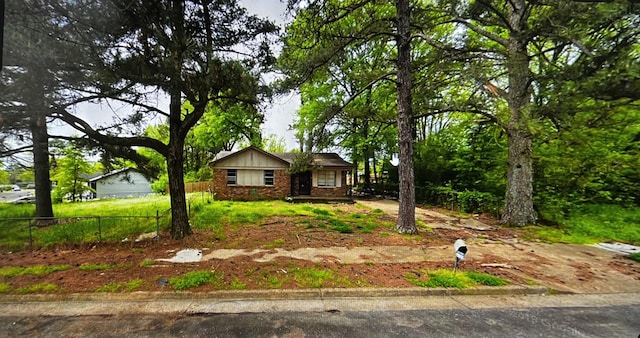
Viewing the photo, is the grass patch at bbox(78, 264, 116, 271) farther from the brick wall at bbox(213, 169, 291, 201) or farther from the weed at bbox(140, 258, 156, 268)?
the brick wall at bbox(213, 169, 291, 201)

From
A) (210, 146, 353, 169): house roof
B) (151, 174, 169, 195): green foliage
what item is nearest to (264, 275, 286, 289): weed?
(210, 146, 353, 169): house roof

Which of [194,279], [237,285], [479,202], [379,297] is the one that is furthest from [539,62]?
[194,279]

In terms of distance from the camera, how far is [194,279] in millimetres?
4457

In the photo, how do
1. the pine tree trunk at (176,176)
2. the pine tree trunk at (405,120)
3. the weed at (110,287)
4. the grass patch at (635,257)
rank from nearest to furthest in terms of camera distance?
the weed at (110,287) → the grass patch at (635,257) → the pine tree trunk at (176,176) → the pine tree trunk at (405,120)

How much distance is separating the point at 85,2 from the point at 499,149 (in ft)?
55.3

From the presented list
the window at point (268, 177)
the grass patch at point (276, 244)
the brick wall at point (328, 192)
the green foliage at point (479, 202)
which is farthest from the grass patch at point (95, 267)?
the brick wall at point (328, 192)

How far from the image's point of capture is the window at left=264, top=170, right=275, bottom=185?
17.8 metres

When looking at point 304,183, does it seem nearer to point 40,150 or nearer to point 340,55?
point 340,55

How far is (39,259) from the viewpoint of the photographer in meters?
5.70

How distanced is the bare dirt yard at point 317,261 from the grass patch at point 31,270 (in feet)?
0.44

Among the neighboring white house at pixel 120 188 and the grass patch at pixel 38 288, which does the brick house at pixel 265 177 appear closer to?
the grass patch at pixel 38 288

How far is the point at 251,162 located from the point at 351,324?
15.2m

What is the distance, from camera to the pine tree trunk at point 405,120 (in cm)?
786

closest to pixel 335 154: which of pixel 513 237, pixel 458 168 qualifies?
pixel 458 168
